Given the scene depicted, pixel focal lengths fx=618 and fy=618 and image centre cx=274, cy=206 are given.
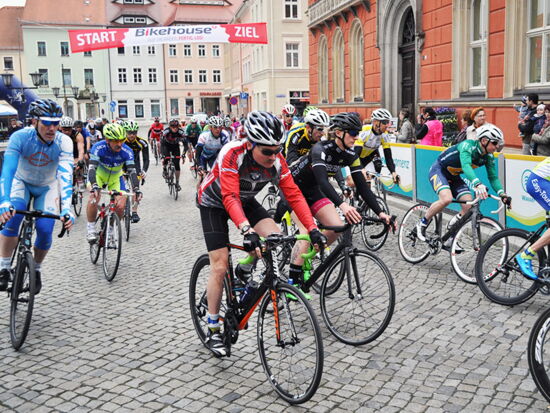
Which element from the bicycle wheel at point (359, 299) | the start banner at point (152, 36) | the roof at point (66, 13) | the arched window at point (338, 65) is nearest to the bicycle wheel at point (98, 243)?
the bicycle wheel at point (359, 299)

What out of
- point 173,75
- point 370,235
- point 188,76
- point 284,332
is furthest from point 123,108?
point 284,332

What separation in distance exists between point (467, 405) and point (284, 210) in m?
4.25

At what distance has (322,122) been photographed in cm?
757

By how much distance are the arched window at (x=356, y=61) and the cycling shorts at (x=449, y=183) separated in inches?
736

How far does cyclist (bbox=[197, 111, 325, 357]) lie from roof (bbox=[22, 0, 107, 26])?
85690 millimetres

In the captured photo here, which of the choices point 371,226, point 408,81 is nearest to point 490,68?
point 408,81

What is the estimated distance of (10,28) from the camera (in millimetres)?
86188

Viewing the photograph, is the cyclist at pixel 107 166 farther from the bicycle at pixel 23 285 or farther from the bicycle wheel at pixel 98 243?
the bicycle at pixel 23 285

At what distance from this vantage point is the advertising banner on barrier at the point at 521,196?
27.9 feet

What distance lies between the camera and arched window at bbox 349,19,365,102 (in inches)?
1038

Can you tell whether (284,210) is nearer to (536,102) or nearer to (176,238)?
(176,238)

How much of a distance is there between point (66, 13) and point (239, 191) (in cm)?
8751

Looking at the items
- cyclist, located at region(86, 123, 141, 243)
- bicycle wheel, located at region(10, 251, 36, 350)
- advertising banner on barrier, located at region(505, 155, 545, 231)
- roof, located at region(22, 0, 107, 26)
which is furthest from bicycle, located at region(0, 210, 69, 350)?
roof, located at region(22, 0, 107, 26)

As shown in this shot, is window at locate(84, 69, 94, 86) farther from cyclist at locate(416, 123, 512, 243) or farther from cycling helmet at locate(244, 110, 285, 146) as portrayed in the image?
cycling helmet at locate(244, 110, 285, 146)
